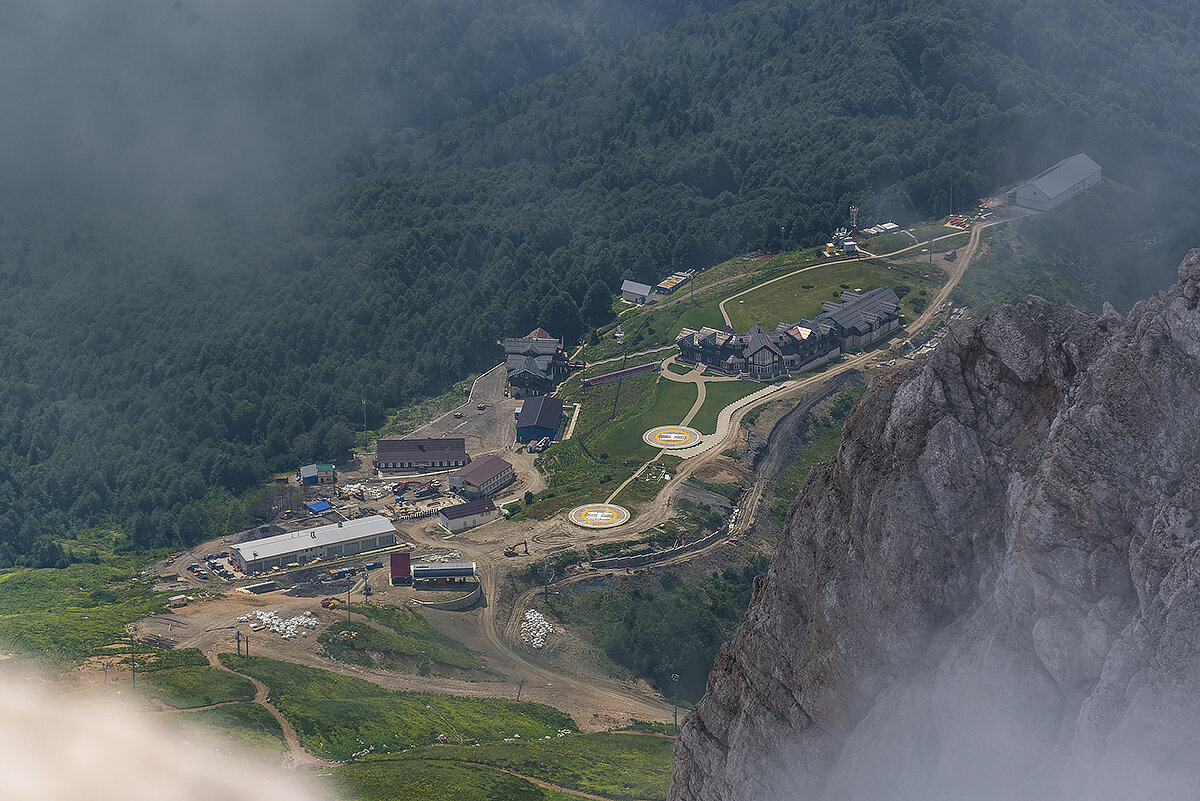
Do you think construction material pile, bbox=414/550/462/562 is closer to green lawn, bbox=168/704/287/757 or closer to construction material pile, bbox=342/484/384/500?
construction material pile, bbox=342/484/384/500

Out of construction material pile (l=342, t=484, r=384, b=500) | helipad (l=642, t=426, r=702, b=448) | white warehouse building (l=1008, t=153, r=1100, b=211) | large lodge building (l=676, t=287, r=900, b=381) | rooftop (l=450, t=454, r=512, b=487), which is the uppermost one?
white warehouse building (l=1008, t=153, r=1100, b=211)

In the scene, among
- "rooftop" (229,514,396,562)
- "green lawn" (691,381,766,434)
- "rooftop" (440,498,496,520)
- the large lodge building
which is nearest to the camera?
"rooftop" (229,514,396,562)

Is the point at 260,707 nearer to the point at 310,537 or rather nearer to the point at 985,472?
the point at 310,537

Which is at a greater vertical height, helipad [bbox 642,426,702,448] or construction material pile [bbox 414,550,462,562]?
helipad [bbox 642,426,702,448]

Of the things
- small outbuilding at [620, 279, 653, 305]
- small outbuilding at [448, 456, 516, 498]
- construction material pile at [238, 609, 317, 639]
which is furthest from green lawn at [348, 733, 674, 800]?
small outbuilding at [620, 279, 653, 305]

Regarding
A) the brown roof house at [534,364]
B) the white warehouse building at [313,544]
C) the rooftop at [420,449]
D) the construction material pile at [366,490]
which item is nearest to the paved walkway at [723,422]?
the rooftop at [420,449]

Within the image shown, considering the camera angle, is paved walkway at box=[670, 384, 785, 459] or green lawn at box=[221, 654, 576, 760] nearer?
green lawn at box=[221, 654, 576, 760]
